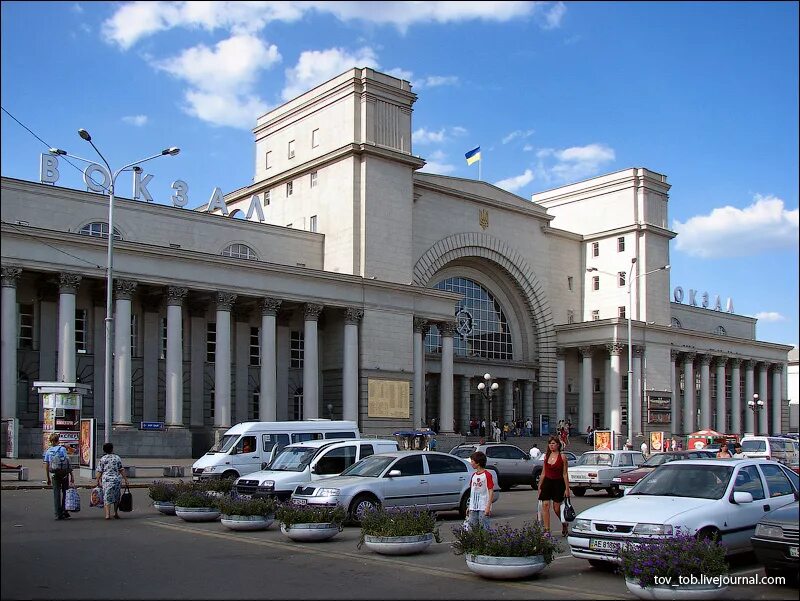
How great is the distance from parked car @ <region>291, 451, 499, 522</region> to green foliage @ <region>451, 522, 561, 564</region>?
522 cm

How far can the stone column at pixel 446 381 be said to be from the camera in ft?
176

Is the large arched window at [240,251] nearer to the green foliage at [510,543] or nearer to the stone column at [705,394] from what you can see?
the green foliage at [510,543]

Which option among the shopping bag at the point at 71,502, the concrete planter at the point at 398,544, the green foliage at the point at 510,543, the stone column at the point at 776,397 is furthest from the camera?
the stone column at the point at 776,397

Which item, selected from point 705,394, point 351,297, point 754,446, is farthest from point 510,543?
point 705,394

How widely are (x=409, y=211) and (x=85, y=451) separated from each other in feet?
88.0

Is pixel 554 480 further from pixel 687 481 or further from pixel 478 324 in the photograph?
pixel 478 324

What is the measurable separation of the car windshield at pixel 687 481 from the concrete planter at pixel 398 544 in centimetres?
350

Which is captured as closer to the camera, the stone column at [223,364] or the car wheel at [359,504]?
the car wheel at [359,504]

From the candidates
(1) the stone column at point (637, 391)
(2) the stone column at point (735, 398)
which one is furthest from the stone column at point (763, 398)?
(1) the stone column at point (637, 391)

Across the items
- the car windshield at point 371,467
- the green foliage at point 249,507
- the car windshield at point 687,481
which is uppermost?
the car windshield at point 687,481

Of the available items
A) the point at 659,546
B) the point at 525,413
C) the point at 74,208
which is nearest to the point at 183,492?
Answer: the point at 659,546

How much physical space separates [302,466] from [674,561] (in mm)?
12906

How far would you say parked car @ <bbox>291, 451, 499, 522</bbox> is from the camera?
59.9ft

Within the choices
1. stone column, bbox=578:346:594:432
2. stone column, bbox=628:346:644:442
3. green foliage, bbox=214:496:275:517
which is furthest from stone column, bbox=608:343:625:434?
green foliage, bbox=214:496:275:517
